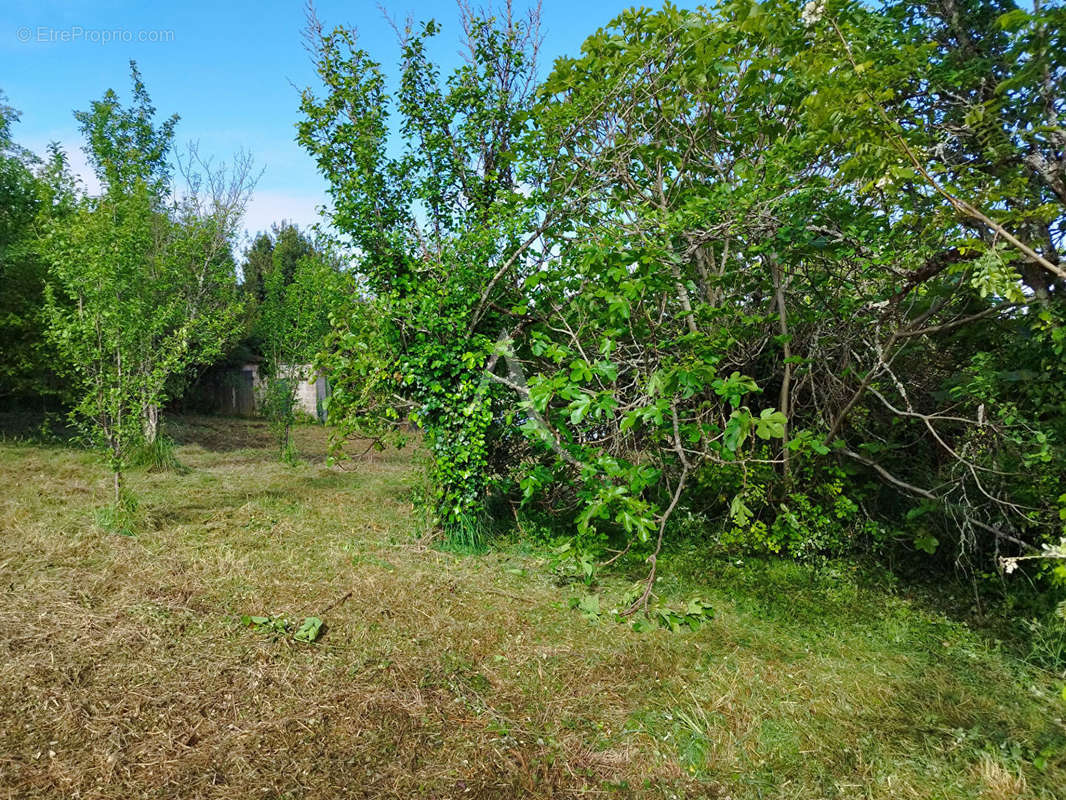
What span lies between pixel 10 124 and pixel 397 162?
10.6m

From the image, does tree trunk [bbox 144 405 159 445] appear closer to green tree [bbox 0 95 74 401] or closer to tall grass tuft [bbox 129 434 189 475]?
tall grass tuft [bbox 129 434 189 475]

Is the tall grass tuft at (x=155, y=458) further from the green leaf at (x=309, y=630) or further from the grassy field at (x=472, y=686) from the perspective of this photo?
the green leaf at (x=309, y=630)

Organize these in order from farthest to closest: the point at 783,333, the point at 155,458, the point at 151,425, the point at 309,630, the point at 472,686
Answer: the point at 151,425
the point at 155,458
the point at 783,333
the point at 309,630
the point at 472,686

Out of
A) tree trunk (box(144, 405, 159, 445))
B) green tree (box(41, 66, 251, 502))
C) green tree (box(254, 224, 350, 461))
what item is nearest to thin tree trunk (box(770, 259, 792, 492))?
green tree (box(41, 66, 251, 502))

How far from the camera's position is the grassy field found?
2.30m

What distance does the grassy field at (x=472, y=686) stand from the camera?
2301 millimetres

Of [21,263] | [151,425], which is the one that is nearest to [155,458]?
[151,425]

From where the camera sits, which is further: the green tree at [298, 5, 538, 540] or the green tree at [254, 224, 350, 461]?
the green tree at [254, 224, 350, 461]

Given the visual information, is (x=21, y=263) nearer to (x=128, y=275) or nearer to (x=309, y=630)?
(x=128, y=275)

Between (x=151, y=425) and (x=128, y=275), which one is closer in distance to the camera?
(x=128, y=275)

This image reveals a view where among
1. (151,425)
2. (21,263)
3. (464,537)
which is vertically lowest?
(464,537)

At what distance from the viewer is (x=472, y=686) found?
2934 mm

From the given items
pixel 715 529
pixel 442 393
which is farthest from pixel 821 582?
pixel 442 393

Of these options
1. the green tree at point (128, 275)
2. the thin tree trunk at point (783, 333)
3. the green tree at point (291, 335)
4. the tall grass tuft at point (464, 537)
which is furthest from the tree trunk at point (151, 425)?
the thin tree trunk at point (783, 333)
